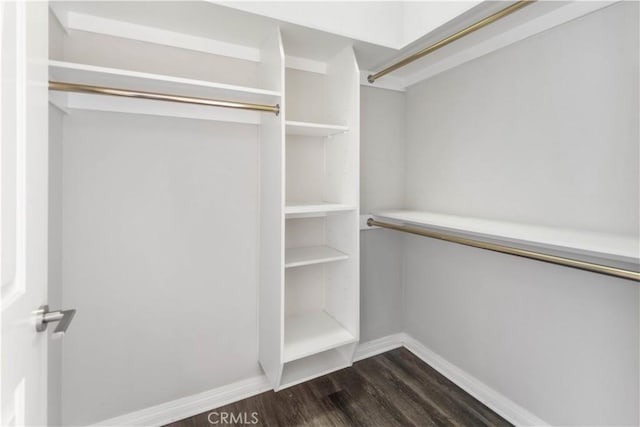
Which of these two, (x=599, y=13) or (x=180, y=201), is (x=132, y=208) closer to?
(x=180, y=201)

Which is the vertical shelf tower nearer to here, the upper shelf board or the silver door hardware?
the upper shelf board

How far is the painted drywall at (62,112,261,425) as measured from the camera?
4.71 ft

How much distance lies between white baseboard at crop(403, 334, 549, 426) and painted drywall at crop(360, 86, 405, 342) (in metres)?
0.26

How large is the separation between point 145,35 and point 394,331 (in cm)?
245

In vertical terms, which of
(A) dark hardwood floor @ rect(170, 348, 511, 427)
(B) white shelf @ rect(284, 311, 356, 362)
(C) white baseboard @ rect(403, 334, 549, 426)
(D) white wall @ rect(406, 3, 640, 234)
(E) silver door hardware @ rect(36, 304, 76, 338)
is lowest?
(A) dark hardwood floor @ rect(170, 348, 511, 427)

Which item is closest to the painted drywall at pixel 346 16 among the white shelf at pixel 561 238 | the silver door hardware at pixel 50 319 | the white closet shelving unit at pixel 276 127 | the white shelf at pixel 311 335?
the white closet shelving unit at pixel 276 127

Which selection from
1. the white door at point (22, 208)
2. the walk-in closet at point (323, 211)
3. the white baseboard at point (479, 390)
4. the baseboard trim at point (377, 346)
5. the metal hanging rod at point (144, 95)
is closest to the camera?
the white door at point (22, 208)

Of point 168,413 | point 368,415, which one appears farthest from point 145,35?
point 368,415

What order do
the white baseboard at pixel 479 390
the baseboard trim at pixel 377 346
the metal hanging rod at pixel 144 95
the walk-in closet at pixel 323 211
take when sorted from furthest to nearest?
the baseboard trim at pixel 377 346
the white baseboard at pixel 479 390
the walk-in closet at pixel 323 211
the metal hanging rod at pixel 144 95

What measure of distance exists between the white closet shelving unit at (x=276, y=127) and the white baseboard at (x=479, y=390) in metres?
0.60

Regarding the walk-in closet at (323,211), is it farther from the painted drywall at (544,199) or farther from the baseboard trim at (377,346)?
the baseboard trim at (377,346)

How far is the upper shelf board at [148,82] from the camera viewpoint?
120cm

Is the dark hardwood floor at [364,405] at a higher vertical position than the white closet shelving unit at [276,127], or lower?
lower

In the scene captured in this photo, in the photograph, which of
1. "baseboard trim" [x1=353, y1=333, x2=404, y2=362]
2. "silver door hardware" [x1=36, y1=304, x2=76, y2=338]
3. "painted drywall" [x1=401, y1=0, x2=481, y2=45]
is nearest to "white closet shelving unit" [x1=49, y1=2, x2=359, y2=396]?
"baseboard trim" [x1=353, y1=333, x2=404, y2=362]
